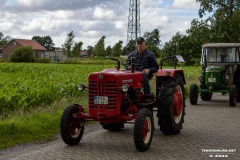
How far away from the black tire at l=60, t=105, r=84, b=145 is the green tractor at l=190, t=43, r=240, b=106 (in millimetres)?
7366

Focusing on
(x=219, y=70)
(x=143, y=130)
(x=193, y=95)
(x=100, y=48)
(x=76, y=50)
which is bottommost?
(x=143, y=130)

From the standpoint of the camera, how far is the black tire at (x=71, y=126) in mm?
7016

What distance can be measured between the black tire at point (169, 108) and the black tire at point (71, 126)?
64.1 inches

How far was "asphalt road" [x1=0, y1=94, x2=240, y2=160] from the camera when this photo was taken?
21.2 feet

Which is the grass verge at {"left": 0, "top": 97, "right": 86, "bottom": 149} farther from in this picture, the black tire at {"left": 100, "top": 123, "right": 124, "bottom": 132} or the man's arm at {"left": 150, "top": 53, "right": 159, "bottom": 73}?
the man's arm at {"left": 150, "top": 53, "right": 159, "bottom": 73}

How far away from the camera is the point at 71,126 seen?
23.8 feet

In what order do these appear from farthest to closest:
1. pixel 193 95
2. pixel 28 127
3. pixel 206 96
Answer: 1. pixel 206 96
2. pixel 193 95
3. pixel 28 127

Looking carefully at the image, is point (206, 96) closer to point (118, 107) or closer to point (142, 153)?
point (118, 107)

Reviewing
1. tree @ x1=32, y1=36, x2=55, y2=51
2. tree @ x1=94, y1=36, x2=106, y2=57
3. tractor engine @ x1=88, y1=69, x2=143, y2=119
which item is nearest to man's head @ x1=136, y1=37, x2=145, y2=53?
tractor engine @ x1=88, y1=69, x2=143, y2=119

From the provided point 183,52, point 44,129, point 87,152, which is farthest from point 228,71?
point 183,52

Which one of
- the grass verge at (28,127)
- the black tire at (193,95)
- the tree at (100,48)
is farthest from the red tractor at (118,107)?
the tree at (100,48)

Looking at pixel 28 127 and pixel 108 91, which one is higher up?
pixel 108 91

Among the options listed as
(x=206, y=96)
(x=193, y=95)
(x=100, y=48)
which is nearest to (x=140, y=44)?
(x=193, y=95)

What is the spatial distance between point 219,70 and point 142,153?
28.3 feet
